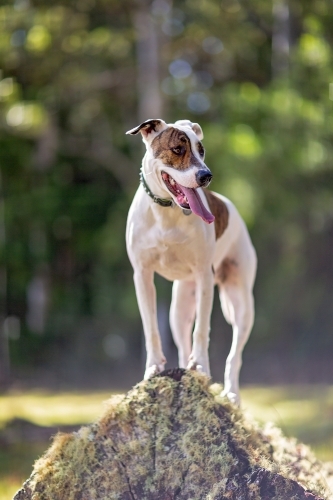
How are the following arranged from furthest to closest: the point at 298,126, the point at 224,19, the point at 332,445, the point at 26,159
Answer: the point at 26,159 < the point at 224,19 < the point at 298,126 < the point at 332,445

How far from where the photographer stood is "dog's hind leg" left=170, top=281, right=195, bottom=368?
16.8 feet

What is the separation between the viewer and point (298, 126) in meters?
11.9

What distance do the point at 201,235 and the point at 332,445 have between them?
411 centimetres

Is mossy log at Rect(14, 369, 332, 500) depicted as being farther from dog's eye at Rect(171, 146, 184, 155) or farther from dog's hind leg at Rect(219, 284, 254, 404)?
dog's eye at Rect(171, 146, 184, 155)

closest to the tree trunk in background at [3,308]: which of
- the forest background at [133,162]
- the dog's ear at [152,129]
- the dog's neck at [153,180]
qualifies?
the forest background at [133,162]

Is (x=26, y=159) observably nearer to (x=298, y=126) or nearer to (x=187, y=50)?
(x=187, y=50)

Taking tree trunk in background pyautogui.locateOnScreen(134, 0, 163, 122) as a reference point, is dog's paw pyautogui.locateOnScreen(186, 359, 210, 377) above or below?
below

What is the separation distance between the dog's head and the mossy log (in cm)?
110

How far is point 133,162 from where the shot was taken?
1703 cm

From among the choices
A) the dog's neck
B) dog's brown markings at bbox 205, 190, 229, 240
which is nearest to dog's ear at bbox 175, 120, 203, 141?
the dog's neck

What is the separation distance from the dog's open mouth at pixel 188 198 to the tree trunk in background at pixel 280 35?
33.8ft

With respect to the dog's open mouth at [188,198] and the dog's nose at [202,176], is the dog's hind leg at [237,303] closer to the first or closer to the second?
the dog's open mouth at [188,198]

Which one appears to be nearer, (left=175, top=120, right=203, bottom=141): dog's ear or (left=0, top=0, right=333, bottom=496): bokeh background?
(left=175, top=120, right=203, bottom=141): dog's ear

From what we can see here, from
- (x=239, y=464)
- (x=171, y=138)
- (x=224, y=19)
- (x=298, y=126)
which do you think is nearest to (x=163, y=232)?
(x=171, y=138)
